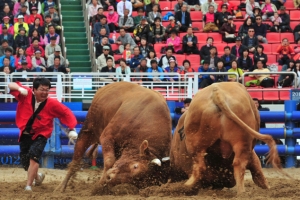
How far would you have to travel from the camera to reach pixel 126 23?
20.8 m

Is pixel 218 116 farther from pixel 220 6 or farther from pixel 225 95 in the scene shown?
pixel 220 6

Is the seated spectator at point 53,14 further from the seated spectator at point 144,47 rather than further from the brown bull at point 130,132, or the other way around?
the brown bull at point 130,132

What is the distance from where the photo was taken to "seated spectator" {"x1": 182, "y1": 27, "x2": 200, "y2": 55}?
64.5 feet

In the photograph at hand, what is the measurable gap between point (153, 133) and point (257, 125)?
1.27 m

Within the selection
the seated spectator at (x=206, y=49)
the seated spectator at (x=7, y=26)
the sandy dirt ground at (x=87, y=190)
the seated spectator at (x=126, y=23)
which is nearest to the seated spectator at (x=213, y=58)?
the seated spectator at (x=206, y=49)

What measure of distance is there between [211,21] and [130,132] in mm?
11969

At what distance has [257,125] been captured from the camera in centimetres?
905

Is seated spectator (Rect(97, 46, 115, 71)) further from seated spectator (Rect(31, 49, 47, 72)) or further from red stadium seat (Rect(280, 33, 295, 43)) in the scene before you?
red stadium seat (Rect(280, 33, 295, 43))

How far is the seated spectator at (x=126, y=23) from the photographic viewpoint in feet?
67.9

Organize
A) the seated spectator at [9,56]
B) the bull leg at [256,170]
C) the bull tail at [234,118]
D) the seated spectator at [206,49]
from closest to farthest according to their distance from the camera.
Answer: the bull tail at [234,118] < the bull leg at [256,170] < the seated spectator at [9,56] < the seated spectator at [206,49]

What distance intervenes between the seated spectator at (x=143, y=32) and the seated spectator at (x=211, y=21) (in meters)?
1.65

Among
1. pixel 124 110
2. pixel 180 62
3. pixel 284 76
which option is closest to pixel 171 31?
pixel 180 62

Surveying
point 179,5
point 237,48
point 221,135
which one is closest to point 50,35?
point 179,5

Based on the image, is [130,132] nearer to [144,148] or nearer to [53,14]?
[144,148]
